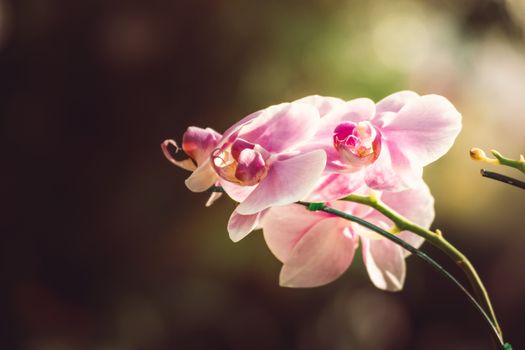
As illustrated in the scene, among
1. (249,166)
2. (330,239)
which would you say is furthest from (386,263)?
(249,166)

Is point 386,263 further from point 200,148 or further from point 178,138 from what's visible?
point 178,138

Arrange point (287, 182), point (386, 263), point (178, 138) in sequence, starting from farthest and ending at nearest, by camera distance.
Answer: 1. point (178, 138)
2. point (386, 263)
3. point (287, 182)

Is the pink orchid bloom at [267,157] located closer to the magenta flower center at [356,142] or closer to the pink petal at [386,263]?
the magenta flower center at [356,142]

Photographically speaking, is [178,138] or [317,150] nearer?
[317,150]

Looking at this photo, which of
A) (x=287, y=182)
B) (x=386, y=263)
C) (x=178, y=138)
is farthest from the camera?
(x=178, y=138)

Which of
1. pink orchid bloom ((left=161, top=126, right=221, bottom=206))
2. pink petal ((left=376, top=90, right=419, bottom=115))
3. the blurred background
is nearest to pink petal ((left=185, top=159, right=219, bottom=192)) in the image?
pink orchid bloom ((left=161, top=126, right=221, bottom=206))

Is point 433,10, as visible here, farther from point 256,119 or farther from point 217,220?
point 256,119

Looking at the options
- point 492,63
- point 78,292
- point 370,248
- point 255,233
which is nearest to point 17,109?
point 78,292
